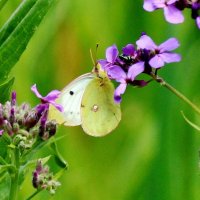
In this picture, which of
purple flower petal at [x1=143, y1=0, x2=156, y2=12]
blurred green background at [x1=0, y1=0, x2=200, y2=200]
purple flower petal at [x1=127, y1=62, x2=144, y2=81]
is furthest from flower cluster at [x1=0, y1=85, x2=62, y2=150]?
blurred green background at [x1=0, y1=0, x2=200, y2=200]

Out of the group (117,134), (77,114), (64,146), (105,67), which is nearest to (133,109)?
(117,134)

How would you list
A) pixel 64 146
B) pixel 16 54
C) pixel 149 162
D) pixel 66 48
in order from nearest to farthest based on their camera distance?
pixel 16 54 < pixel 149 162 < pixel 64 146 < pixel 66 48

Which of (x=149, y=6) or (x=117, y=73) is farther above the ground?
(x=149, y=6)

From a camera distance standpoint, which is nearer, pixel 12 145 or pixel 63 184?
pixel 12 145

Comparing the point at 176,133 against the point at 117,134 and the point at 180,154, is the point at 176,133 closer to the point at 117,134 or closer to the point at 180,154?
the point at 180,154

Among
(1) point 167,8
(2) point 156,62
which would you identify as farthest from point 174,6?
(2) point 156,62

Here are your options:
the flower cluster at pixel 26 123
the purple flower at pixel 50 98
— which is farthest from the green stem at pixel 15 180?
the purple flower at pixel 50 98

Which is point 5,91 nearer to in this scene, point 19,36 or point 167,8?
point 19,36
